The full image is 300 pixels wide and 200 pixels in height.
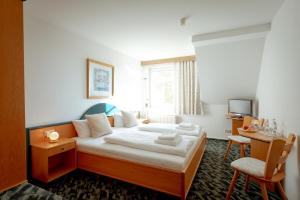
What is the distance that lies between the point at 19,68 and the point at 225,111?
4.76 meters

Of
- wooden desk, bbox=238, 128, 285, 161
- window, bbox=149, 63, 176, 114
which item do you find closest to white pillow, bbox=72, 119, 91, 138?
wooden desk, bbox=238, 128, 285, 161

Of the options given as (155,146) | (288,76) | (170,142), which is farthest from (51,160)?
(288,76)

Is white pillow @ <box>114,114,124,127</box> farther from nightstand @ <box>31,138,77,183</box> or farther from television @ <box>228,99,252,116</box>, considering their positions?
television @ <box>228,99,252,116</box>

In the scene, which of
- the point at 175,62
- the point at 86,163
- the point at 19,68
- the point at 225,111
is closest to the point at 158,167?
the point at 86,163

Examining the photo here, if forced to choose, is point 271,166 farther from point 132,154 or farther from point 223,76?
point 223,76

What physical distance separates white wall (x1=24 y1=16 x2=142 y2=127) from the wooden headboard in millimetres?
107

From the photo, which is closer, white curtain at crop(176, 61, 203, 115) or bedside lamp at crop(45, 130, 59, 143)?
bedside lamp at crop(45, 130, 59, 143)

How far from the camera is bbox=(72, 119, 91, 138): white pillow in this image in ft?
10.1

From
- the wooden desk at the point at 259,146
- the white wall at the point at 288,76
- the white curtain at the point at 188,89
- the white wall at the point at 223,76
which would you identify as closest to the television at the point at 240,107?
the white wall at the point at 223,76

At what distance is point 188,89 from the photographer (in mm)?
4961

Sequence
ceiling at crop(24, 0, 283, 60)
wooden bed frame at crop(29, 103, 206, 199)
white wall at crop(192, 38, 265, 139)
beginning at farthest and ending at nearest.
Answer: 1. white wall at crop(192, 38, 265, 139)
2. ceiling at crop(24, 0, 283, 60)
3. wooden bed frame at crop(29, 103, 206, 199)

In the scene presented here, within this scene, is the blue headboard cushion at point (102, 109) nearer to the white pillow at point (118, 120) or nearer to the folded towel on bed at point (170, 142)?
the white pillow at point (118, 120)

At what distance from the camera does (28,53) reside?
98.1 inches

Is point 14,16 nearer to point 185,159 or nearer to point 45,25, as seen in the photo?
point 45,25
